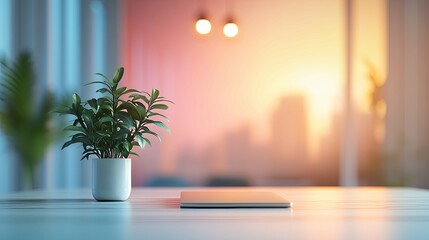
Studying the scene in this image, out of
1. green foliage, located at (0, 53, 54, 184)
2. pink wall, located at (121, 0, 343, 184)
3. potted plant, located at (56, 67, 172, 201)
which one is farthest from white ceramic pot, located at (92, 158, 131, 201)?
pink wall, located at (121, 0, 343, 184)

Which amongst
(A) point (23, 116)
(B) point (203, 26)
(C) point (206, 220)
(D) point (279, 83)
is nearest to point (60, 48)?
(A) point (23, 116)

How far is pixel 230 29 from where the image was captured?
Result: 5051mm

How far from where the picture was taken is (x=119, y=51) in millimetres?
5051

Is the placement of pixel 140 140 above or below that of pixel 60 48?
below

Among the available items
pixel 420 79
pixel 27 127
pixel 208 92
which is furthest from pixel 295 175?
pixel 27 127

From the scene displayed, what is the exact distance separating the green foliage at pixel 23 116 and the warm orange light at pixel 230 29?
1.88m

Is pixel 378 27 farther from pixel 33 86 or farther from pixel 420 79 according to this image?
pixel 33 86

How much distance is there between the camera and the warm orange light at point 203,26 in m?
5.06

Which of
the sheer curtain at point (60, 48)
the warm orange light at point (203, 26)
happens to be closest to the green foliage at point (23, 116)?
the sheer curtain at point (60, 48)

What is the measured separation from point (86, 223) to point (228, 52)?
412 centimetres

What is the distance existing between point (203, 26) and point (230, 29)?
0.24 metres

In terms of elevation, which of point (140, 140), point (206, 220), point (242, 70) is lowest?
point (206, 220)

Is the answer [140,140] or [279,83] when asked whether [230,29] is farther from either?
[140,140]

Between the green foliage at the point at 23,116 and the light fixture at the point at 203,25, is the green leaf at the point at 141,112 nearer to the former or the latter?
the green foliage at the point at 23,116
